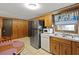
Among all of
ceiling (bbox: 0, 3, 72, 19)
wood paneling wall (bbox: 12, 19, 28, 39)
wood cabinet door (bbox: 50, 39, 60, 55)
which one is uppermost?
ceiling (bbox: 0, 3, 72, 19)

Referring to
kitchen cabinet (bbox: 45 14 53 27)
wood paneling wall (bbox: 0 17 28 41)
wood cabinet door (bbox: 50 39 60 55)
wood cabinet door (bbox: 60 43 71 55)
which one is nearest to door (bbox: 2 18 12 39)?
wood paneling wall (bbox: 0 17 28 41)

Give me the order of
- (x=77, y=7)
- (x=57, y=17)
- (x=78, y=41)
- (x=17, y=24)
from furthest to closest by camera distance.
A: (x=17, y=24) → (x=57, y=17) → (x=77, y=7) → (x=78, y=41)

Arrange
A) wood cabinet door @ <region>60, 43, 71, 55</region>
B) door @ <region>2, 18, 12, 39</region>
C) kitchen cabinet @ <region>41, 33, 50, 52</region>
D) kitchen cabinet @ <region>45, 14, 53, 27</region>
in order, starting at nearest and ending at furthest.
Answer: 1. wood cabinet door @ <region>60, 43, 71, 55</region>
2. kitchen cabinet @ <region>41, 33, 50, 52</region>
3. kitchen cabinet @ <region>45, 14, 53, 27</region>
4. door @ <region>2, 18, 12, 39</region>

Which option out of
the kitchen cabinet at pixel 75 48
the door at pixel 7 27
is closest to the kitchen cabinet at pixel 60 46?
the kitchen cabinet at pixel 75 48

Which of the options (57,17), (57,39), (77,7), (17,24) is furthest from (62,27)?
(17,24)

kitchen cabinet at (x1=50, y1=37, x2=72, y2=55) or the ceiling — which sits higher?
the ceiling

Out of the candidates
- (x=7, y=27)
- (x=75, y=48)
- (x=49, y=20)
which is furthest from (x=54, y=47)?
(x=7, y=27)

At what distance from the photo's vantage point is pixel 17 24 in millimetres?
A: 8836

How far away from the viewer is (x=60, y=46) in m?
3.42

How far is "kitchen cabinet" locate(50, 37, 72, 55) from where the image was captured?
3.02 metres

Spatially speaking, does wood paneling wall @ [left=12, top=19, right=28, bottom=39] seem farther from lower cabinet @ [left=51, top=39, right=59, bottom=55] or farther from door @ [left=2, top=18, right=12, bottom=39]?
lower cabinet @ [left=51, top=39, right=59, bottom=55]

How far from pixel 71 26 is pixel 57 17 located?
3.08ft

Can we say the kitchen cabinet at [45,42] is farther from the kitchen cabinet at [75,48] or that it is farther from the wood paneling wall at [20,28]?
the wood paneling wall at [20,28]
